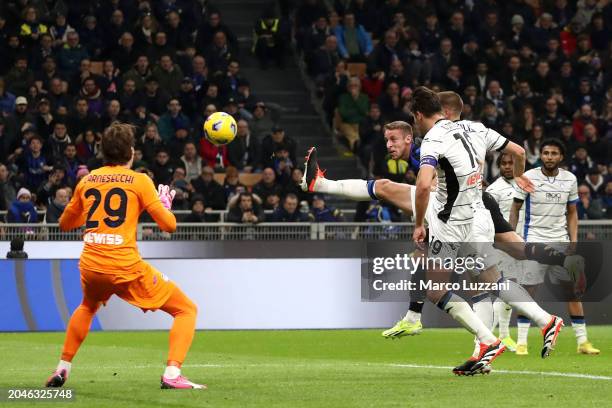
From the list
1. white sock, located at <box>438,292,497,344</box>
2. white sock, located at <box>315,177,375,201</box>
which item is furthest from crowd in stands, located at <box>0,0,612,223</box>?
white sock, located at <box>438,292,497,344</box>

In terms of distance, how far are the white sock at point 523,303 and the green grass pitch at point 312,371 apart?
47 cm

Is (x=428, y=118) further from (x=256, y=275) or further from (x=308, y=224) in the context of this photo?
(x=308, y=224)

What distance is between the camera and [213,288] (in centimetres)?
1909

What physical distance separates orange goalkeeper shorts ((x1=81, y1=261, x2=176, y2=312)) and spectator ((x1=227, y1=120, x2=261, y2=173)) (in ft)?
46.9

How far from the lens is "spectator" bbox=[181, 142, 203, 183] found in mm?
23375

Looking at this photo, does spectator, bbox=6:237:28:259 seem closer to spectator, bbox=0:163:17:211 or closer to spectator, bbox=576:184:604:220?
spectator, bbox=0:163:17:211

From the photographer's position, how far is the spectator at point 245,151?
2412 centimetres

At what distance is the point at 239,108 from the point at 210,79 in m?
0.85

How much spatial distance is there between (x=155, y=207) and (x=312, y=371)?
9.34 ft

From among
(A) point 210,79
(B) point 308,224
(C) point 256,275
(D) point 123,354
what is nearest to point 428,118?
(D) point 123,354

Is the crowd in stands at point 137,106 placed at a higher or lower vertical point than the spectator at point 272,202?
higher

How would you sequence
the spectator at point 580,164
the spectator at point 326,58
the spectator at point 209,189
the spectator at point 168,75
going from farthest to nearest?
1. the spectator at point 326,58
2. the spectator at point 580,164
3. the spectator at point 168,75
4. the spectator at point 209,189

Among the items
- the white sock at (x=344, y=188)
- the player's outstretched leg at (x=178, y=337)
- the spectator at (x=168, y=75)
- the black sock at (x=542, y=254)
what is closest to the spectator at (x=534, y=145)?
the spectator at (x=168, y=75)

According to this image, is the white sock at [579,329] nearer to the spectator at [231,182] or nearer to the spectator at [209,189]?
the spectator at [209,189]
